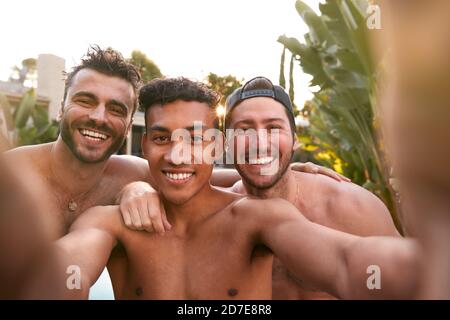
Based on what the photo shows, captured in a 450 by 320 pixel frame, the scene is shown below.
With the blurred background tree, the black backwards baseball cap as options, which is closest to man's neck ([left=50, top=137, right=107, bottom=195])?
the black backwards baseball cap

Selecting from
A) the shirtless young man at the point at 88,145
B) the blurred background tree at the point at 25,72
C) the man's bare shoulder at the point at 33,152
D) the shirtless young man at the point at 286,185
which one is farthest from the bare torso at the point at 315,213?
the blurred background tree at the point at 25,72

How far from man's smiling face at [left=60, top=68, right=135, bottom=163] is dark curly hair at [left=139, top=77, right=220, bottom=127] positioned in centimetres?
23

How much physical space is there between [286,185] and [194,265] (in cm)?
68

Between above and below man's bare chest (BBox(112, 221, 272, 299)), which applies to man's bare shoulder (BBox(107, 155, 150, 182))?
Result: above

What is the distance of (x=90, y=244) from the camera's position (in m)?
1.47

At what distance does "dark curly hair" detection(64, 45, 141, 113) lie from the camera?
6.88ft

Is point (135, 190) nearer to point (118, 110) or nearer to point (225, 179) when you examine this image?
point (118, 110)

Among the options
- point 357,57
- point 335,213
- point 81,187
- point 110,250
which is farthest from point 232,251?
point 357,57

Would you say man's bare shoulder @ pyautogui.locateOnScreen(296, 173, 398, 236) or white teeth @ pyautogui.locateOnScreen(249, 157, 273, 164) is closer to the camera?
white teeth @ pyautogui.locateOnScreen(249, 157, 273, 164)

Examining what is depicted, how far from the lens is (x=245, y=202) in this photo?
1731mm

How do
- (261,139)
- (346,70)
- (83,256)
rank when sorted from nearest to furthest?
Answer: (83,256)
(261,139)
(346,70)

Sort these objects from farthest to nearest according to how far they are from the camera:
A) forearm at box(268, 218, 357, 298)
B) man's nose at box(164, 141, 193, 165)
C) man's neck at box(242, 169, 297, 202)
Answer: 1. man's neck at box(242, 169, 297, 202)
2. man's nose at box(164, 141, 193, 165)
3. forearm at box(268, 218, 357, 298)

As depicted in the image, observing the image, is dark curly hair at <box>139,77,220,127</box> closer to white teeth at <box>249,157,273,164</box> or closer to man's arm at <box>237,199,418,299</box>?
white teeth at <box>249,157,273,164</box>

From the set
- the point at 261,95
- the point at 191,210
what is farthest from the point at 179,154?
the point at 261,95
